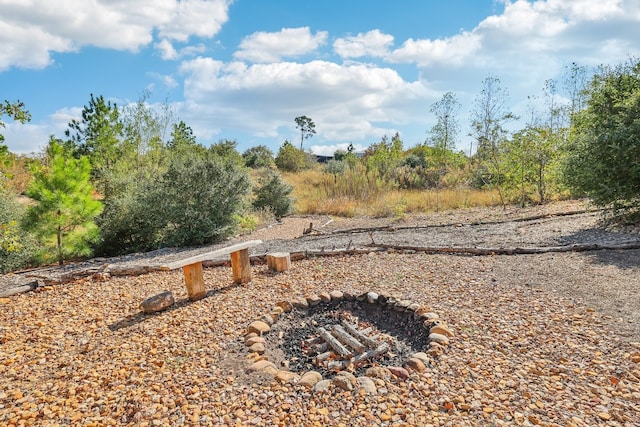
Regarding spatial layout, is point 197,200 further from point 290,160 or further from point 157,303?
point 290,160

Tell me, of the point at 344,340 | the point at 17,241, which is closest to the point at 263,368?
the point at 344,340

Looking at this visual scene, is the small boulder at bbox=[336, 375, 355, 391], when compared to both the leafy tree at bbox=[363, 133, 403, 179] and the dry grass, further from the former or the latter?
the leafy tree at bbox=[363, 133, 403, 179]

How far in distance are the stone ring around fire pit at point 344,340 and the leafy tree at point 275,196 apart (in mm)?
9444

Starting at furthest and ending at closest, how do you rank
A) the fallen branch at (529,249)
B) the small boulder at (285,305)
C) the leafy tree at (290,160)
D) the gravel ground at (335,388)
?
the leafy tree at (290,160) < the fallen branch at (529,249) < the small boulder at (285,305) < the gravel ground at (335,388)

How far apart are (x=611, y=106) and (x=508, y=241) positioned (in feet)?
10.0

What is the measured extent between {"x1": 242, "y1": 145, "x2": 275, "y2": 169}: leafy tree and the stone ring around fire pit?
2165 cm

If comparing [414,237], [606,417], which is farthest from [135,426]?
[414,237]

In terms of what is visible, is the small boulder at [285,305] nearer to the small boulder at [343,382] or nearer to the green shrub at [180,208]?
the small boulder at [343,382]

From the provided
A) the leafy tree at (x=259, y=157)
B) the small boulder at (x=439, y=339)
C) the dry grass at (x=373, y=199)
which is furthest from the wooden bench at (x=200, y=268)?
the leafy tree at (x=259, y=157)

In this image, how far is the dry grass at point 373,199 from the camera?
11859mm

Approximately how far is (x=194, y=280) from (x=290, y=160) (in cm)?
2278

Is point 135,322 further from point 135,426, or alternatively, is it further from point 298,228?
point 298,228

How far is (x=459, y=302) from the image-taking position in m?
3.67

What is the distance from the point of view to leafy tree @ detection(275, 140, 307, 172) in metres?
26.5
